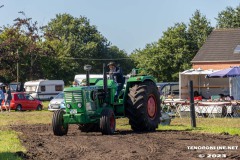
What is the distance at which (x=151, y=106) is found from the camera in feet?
58.0

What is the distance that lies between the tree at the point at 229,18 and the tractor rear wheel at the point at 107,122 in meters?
57.2

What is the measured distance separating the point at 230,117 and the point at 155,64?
38.5 metres

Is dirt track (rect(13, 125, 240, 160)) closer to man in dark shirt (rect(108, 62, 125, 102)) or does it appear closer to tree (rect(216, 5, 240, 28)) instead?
man in dark shirt (rect(108, 62, 125, 102))

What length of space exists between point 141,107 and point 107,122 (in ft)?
4.91

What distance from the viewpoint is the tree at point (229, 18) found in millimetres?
71812

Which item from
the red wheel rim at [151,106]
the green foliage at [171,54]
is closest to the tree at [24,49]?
the green foliage at [171,54]

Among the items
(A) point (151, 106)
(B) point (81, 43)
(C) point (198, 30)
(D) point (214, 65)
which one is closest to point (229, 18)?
(C) point (198, 30)

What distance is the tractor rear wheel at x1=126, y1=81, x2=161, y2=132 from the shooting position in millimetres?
16844

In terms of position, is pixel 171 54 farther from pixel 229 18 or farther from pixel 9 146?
pixel 9 146

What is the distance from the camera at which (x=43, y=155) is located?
1153 cm

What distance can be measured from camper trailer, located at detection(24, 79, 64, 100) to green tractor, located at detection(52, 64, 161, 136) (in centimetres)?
3949

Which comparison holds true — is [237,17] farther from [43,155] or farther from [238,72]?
[43,155]

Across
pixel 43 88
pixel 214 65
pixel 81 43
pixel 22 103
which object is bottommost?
pixel 22 103

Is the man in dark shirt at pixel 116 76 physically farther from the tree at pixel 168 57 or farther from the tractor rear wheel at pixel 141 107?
the tree at pixel 168 57
